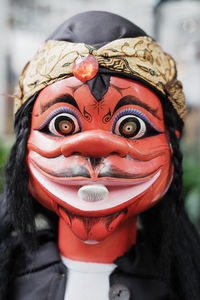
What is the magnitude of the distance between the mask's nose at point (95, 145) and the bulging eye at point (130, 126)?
0.14 ft

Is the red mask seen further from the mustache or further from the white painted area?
the white painted area

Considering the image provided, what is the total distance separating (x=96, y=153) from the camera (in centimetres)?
111

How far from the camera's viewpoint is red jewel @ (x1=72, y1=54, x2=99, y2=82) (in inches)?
44.9

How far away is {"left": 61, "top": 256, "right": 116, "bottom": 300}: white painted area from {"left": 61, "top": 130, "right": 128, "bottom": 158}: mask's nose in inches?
15.2

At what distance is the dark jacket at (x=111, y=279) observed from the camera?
1239 mm

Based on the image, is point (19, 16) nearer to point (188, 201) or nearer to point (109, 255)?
point (188, 201)

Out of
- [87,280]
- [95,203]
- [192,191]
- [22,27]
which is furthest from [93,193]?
[22,27]

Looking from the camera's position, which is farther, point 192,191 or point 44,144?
point 192,191

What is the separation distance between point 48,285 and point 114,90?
63 centimetres

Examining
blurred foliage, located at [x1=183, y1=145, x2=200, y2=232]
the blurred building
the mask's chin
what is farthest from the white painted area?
the blurred building

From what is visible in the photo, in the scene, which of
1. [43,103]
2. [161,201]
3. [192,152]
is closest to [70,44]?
[43,103]

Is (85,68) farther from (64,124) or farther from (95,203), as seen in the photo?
(95,203)

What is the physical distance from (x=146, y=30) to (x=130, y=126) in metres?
2.06

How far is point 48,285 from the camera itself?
1.26 meters
